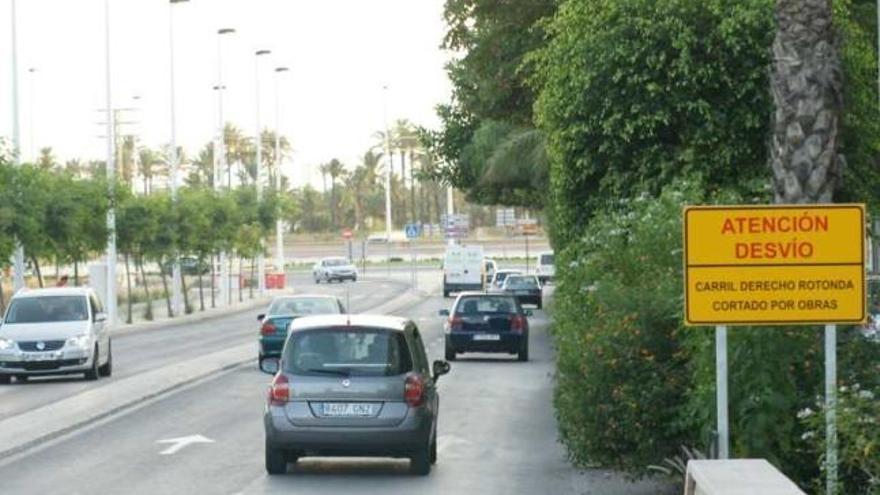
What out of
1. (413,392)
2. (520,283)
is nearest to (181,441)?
(413,392)

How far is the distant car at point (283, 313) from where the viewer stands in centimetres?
3988

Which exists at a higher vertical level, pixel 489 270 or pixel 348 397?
pixel 348 397

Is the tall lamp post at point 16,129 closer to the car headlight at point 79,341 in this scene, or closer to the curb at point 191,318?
the curb at point 191,318

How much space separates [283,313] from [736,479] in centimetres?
2976

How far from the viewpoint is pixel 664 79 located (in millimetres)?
28094

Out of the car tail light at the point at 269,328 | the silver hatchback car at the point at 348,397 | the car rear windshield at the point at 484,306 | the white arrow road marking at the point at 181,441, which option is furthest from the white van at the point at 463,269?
the silver hatchback car at the point at 348,397

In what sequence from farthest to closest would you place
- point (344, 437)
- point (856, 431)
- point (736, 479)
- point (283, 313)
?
1. point (283, 313)
2. point (344, 437)
3. point (856, 431)
4. point (736, 479)

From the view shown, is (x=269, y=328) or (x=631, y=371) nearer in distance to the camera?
(x=631, y=371)

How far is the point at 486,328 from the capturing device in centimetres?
4353

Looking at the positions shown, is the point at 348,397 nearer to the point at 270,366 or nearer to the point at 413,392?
the point at 413,392

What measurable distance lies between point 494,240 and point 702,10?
475 feet

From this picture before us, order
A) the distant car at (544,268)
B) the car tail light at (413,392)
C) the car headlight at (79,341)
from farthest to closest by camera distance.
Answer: the distant car at (544,268) < the car headlight at (79,341) < the car tail light at (413,392)

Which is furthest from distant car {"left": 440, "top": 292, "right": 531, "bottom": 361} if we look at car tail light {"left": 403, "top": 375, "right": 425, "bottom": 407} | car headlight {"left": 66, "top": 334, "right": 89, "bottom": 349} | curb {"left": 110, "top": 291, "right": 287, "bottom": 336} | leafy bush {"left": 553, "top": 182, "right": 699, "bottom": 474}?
leafy bush {"left": 553, "top": 182, "right": 699, "bottom": 474}

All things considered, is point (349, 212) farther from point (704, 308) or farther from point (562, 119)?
point (704, 308)
